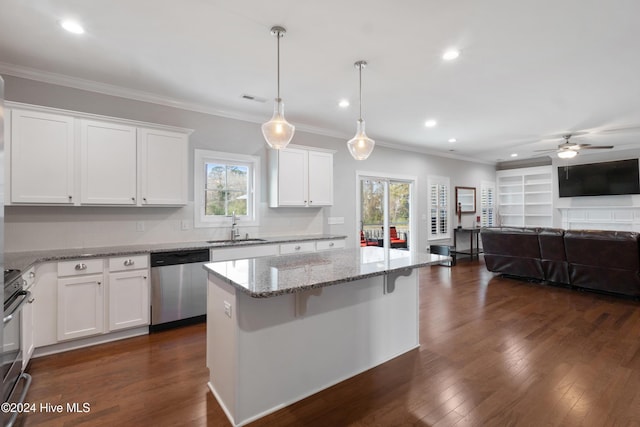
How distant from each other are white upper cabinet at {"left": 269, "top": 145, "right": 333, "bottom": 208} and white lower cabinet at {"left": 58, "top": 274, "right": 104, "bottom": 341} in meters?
2.40

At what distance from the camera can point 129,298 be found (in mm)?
3141

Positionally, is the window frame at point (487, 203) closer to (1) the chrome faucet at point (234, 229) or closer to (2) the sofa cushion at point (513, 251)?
(2) the sofa cushion at point (513, 251)

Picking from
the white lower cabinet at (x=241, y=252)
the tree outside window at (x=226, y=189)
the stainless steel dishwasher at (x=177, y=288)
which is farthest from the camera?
the tree outside window at (x=226, y=189)

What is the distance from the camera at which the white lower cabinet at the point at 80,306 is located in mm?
2818

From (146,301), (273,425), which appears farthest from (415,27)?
(146,301)

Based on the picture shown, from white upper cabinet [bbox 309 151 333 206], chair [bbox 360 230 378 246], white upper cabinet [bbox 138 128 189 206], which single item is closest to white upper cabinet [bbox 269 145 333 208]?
white upper cabinet [bbox 309 151 333 206]

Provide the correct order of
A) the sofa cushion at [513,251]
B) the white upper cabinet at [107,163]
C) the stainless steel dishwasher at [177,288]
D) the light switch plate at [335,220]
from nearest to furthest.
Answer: the white upper cabinet at [107,163]
the stainless steel dishwasher at [177,288]
the sofa cushion at [513,251]
the light switch plate at [335,220]

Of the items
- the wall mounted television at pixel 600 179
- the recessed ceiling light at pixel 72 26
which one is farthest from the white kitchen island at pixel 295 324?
the wall mounted television at pixel 600 179

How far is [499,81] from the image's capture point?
3486 mm

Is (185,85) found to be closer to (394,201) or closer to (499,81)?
(499,81)

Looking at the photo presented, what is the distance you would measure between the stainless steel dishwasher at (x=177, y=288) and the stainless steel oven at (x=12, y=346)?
1.15 meters

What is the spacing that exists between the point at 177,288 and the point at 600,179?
370 inches

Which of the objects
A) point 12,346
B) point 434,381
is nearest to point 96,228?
point 12,346

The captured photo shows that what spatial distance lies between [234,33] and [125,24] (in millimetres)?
834
